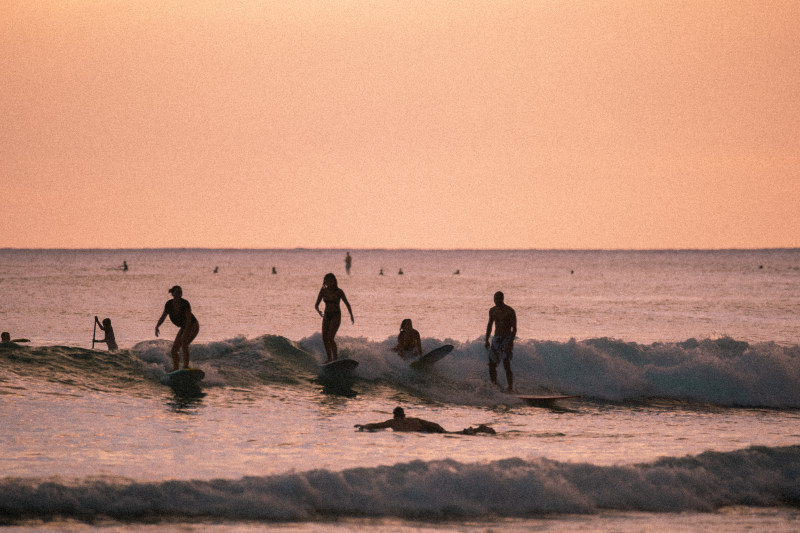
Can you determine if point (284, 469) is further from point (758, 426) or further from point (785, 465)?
point (758, 426)

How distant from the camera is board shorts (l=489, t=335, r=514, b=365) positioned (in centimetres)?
2064

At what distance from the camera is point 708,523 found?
461 inches

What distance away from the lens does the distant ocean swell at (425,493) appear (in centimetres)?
1166

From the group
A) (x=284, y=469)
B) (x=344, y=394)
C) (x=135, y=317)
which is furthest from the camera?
(x=135, y=317)

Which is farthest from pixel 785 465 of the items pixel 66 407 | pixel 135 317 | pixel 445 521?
pixel 135 317

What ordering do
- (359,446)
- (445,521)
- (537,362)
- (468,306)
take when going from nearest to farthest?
(445,521)
(359,446)
(537,362)
(468,306)

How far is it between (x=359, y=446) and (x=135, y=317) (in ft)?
113

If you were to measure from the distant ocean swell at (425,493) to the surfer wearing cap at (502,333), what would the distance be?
710 centimetres

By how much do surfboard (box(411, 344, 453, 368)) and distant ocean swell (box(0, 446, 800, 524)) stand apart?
958 centimetres

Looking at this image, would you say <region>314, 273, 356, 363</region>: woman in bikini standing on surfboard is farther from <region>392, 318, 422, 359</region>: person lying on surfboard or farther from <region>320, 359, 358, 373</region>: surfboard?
<region>392, 318, 422, 359</region>: person lying on surfboard

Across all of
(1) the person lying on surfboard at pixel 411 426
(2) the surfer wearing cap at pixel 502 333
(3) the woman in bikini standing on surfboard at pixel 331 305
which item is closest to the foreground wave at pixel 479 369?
(2) the surfer wearing cap at pixel 502 333

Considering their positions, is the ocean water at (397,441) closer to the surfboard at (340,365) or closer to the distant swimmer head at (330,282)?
the surfboard at (340,365)

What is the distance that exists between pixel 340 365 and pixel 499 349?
393cm

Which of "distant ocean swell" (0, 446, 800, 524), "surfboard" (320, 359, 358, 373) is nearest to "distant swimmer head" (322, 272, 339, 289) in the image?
"surfboard" (320, 359, 358, 373)
